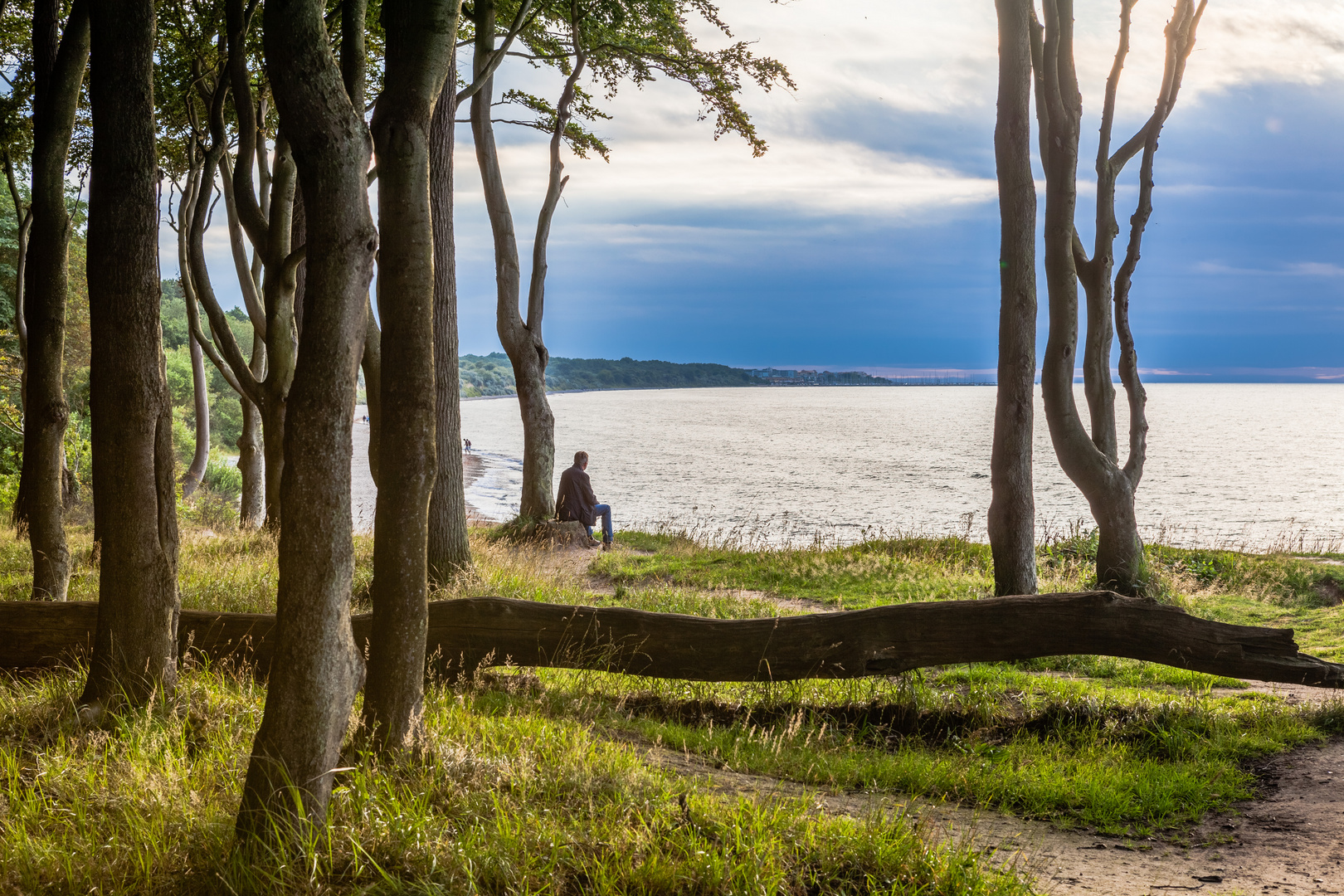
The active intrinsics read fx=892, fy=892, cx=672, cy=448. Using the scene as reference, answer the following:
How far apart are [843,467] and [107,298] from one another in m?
53.6

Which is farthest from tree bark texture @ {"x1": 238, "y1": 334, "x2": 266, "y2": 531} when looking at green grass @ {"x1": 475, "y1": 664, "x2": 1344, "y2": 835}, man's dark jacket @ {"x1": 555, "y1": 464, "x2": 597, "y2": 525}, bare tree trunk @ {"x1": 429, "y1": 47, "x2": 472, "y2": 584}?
green grass @ {"x1": 475, "y1": 664, "x2": 1344, "y2": 835}

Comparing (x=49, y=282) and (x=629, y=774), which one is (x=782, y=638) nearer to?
(x=629, y=774)

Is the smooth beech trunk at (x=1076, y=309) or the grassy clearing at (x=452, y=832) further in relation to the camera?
the smooth beech trunk at (x=1076, y=309)

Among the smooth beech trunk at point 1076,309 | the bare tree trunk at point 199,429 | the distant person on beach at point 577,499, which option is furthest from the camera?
the bare tree trunk at point 199,429

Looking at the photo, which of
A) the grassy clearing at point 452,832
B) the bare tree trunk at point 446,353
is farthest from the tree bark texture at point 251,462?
the grassy clearing at point 452,832

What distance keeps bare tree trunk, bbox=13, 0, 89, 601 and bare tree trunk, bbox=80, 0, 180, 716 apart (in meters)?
2.68

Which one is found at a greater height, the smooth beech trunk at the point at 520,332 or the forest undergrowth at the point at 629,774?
A: the smooth beech trunk at the point at 520,332

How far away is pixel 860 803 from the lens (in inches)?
179

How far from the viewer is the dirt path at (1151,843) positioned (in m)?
3.93

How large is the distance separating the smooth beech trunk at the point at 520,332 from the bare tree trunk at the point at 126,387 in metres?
11.9

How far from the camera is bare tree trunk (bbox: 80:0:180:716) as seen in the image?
5102 mm

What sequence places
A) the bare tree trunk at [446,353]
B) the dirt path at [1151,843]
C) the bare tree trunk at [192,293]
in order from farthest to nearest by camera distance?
the bare tree trunk at [192,293] < the bare tree trunk at [446,353] < the dirt path at [1151,843]

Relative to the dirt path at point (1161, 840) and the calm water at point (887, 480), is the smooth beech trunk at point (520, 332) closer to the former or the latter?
the calm water at point (887, 480)

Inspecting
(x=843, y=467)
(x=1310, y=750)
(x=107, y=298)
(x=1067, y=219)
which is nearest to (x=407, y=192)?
(x=107, y=298)
